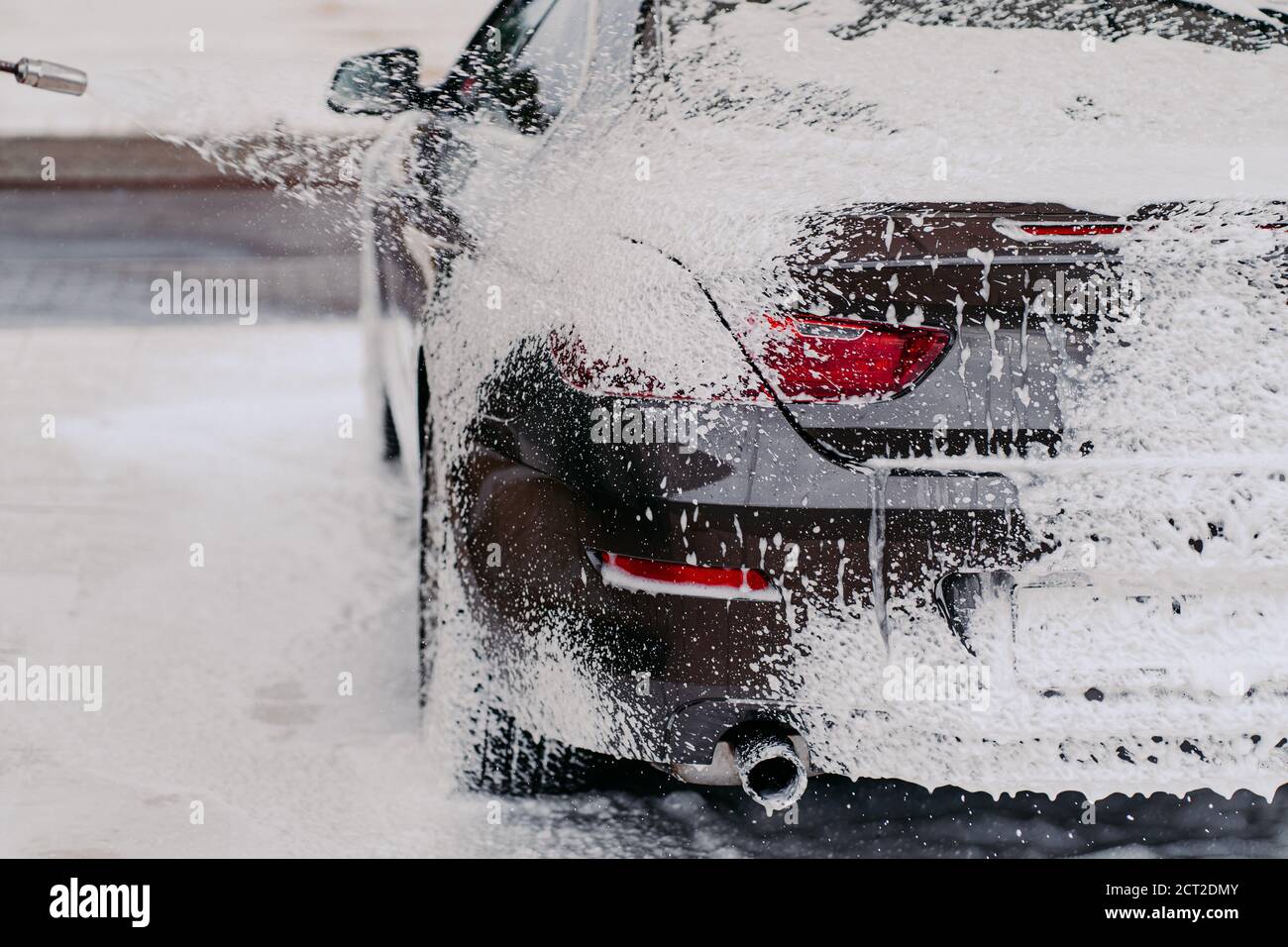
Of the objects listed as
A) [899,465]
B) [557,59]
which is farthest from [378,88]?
[899,465]

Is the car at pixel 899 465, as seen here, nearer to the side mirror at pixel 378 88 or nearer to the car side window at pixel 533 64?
the car side window at pixel 533 64

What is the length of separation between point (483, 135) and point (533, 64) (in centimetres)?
20

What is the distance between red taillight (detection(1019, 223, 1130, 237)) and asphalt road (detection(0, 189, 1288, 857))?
1233mm

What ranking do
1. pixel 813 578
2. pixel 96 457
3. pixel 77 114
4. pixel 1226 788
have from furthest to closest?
pixel 77 114, pixel 96 457, pixel 1226 788, pixel 813 578

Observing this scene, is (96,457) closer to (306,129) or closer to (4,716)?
(306,129)

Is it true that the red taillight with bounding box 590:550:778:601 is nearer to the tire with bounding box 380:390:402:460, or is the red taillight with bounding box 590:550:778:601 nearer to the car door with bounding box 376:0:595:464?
the car door with bounding box 376:0:595:464

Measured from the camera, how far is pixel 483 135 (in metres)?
2.72

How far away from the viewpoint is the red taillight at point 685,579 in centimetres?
183

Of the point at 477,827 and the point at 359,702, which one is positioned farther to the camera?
the point at 359,702

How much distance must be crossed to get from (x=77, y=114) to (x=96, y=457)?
1084 centimetres

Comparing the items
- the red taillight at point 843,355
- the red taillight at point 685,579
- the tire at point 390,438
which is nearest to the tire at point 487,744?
the red taillight at point 685,579

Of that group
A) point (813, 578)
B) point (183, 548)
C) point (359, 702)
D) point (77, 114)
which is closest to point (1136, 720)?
point (813, 578)

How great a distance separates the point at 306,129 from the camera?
14.3 feet

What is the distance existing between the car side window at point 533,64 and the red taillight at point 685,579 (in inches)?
42.9
